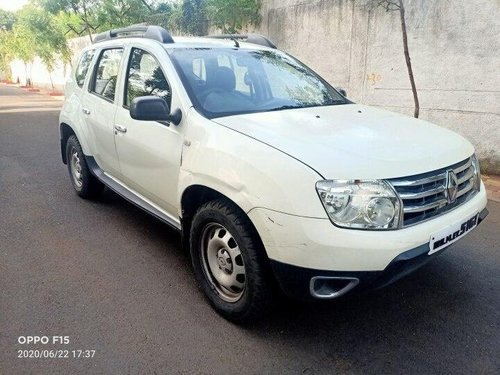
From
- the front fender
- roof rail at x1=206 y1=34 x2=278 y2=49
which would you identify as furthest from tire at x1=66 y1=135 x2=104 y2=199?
the front fender

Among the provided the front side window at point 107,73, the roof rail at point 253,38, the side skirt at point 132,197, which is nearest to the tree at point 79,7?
the front side window at point 107,73

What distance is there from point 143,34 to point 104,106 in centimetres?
76

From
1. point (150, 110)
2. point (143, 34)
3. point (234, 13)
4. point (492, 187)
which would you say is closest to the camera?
point (150, 110)

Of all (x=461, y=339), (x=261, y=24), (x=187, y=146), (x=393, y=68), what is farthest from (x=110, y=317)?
(x=261, y=24)

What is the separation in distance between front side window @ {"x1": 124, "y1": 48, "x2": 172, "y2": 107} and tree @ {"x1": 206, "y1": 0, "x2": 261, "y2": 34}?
6.70 metres

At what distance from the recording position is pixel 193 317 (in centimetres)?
278

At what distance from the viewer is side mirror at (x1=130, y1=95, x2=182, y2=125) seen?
2.75 meters

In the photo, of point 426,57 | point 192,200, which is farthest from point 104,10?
point 192,200

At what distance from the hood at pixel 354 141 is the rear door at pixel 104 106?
1.58 metres

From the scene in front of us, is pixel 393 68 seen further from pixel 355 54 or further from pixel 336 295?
pixel 336 295

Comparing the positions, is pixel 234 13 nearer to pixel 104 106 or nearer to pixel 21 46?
pixel 104 106

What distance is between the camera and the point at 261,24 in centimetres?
973

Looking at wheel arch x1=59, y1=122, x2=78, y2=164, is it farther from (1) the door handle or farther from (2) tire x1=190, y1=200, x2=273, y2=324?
(2) tire x1=190, y1=200, x2=273, y2=324

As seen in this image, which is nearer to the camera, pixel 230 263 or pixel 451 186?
pixel 451 186
